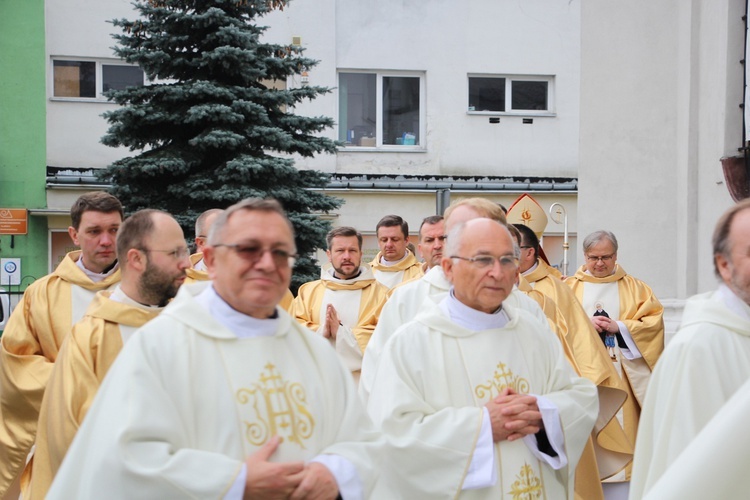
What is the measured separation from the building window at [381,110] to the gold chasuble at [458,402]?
14467mm

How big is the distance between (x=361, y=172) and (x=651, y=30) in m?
8.81

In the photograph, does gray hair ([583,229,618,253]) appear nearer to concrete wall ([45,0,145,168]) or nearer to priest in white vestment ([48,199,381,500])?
priest in white vestment ([48,199,381,500])

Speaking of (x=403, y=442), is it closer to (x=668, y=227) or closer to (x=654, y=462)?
(x=654, y=462)

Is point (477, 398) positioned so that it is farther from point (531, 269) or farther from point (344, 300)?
point (344, 300)

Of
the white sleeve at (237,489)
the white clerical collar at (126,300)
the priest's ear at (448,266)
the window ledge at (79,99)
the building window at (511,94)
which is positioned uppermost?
the building window at (511,94)

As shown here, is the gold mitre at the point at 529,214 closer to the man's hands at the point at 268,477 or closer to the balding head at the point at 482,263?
the balding head at the point at 482,263

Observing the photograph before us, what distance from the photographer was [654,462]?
11.7 ft

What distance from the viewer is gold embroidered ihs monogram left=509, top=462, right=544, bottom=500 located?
13.4 ft

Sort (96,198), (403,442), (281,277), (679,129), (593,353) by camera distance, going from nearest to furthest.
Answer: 1. (281,277)
2. (403,442)
3. (96,198)
4. (593,353)
5. (679,129)

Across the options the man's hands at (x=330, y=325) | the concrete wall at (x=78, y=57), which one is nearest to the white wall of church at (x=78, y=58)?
the concrete wall at (x=78, y=57)

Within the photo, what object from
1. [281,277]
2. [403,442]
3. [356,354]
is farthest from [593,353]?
[281,277]

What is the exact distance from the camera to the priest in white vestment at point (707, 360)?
11.4 feet

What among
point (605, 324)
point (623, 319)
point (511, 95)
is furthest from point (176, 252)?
point (511, 95)

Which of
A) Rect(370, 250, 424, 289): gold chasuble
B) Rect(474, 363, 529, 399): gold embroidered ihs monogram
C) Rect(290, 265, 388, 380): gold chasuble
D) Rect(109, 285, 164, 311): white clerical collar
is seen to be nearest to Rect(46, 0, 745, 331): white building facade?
Rect(370, 250, 424, 289): gold chasuble
